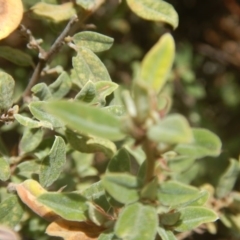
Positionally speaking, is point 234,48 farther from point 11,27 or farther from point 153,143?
point 153,143

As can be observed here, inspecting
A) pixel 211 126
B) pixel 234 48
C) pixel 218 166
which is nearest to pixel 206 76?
pixel 234 48

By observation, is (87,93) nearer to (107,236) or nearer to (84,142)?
(84,142)

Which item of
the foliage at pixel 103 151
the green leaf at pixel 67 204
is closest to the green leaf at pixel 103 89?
the foliage at pixel 103 151

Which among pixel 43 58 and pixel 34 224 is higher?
pixel 43 58

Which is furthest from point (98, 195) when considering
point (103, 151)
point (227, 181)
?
point (227, 181)

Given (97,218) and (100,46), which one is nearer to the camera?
(97,218)

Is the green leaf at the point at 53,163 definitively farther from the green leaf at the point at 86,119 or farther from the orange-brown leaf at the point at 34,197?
the green leaf at the point at 86,119
